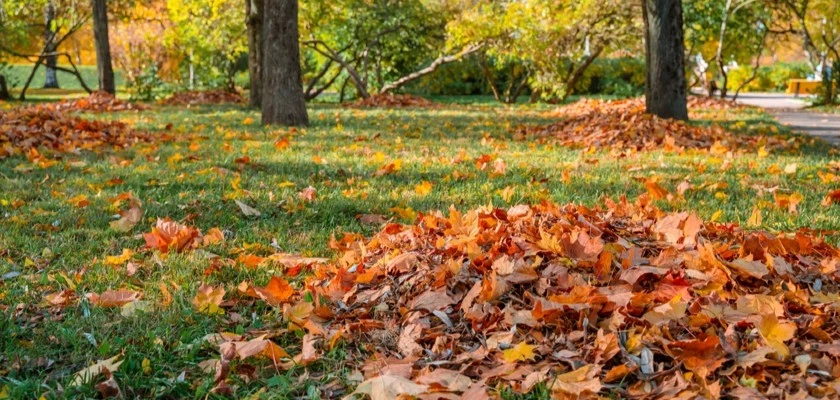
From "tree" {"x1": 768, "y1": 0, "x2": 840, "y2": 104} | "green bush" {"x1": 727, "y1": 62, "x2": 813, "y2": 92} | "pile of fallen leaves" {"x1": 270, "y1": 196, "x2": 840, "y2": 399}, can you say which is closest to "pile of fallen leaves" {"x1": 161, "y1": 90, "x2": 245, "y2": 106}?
"tree" {"x1": 768, "y1": 0, "x2": 840, "y2": 104}

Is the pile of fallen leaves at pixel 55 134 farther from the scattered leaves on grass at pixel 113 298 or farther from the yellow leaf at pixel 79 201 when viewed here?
the scattered leaves on grass at pixel 113 298

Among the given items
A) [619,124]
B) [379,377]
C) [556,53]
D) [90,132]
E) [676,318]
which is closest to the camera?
[379,377]

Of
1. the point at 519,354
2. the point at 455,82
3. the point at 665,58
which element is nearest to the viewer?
the point at 519,354

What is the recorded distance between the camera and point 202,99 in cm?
1795

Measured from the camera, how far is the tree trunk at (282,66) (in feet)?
31.5

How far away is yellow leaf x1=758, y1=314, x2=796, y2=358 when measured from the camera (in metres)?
2.06

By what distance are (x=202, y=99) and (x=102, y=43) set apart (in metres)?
2.65

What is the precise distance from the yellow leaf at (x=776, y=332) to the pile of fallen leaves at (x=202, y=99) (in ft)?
52.8

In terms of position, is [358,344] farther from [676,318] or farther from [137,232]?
[137,232]

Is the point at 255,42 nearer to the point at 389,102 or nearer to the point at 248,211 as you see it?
the point at 389,102

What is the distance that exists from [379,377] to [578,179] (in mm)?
3662

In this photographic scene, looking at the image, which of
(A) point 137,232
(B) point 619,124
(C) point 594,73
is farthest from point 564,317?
(C) point 594,73

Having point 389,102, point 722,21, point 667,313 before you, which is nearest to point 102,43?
point 389,102

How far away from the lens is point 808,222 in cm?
388
